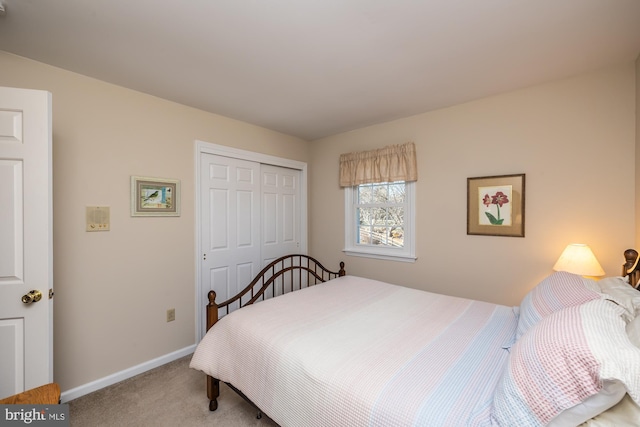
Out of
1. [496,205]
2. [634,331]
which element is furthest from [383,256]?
[634,331]

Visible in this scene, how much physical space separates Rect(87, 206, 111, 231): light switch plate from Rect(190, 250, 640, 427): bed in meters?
1.16

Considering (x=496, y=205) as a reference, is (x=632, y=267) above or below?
below

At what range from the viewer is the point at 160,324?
253 centimetres

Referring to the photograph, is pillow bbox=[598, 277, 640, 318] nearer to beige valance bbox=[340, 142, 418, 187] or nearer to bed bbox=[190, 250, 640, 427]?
bed bbox=[190, 250, 640, 427]

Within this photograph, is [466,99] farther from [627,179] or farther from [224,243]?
[224,243]

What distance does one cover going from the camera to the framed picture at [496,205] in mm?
2396

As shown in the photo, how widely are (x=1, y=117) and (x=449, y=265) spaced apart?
11.5ft

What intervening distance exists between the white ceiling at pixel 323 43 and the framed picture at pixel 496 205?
818mm

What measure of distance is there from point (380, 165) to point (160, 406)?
117 inches

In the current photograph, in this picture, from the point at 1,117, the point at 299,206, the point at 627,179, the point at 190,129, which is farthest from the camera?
the point at 299,206

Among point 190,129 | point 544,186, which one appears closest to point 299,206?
point 190,129

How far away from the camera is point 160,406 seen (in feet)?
6.38

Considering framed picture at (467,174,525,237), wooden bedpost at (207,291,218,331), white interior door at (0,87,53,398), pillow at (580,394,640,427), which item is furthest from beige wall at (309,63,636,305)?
white interior door at (0,87,53,398)

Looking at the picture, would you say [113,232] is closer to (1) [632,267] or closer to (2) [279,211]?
(2) [279,211]
